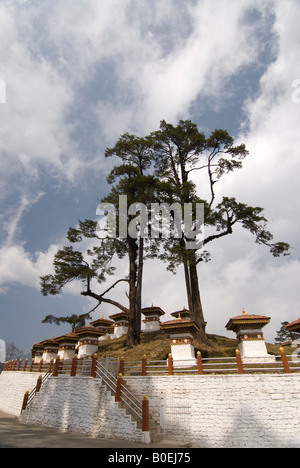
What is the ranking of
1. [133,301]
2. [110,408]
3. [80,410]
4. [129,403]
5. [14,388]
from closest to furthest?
[110,408] < [129,403] < [80,410] < [14,388] < [133,301]

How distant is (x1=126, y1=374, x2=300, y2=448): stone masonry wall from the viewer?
879 centimetres

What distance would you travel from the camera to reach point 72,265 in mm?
21172

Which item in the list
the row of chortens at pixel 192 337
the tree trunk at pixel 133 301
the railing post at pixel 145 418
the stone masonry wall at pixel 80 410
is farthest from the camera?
the tree trunk at pixel 133 301

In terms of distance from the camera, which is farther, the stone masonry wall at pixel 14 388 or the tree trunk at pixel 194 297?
the tree trunk at pixel 194 297

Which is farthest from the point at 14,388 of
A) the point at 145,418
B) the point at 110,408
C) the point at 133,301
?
the point at 145,418

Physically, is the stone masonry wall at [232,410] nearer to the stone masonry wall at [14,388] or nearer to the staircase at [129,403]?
the staircase at [129,403]

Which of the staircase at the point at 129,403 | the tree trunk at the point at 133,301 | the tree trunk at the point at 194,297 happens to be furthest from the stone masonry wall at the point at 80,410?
the tree trunk at the point at 194,297

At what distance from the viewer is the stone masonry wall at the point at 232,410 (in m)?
8.79

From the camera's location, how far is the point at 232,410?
9359 mm

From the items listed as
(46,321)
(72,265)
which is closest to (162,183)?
(72,265)

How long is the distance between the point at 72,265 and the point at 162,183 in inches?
382

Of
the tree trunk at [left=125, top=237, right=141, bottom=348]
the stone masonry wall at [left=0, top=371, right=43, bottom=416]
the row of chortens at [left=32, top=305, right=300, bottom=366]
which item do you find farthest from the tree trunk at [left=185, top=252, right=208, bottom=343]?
the stone masonry wall at [left=0, top=371, right=43, bottom=416]

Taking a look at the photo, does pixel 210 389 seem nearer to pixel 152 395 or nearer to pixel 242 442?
pixel 242 442

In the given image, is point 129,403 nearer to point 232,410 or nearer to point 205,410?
point 205,410
